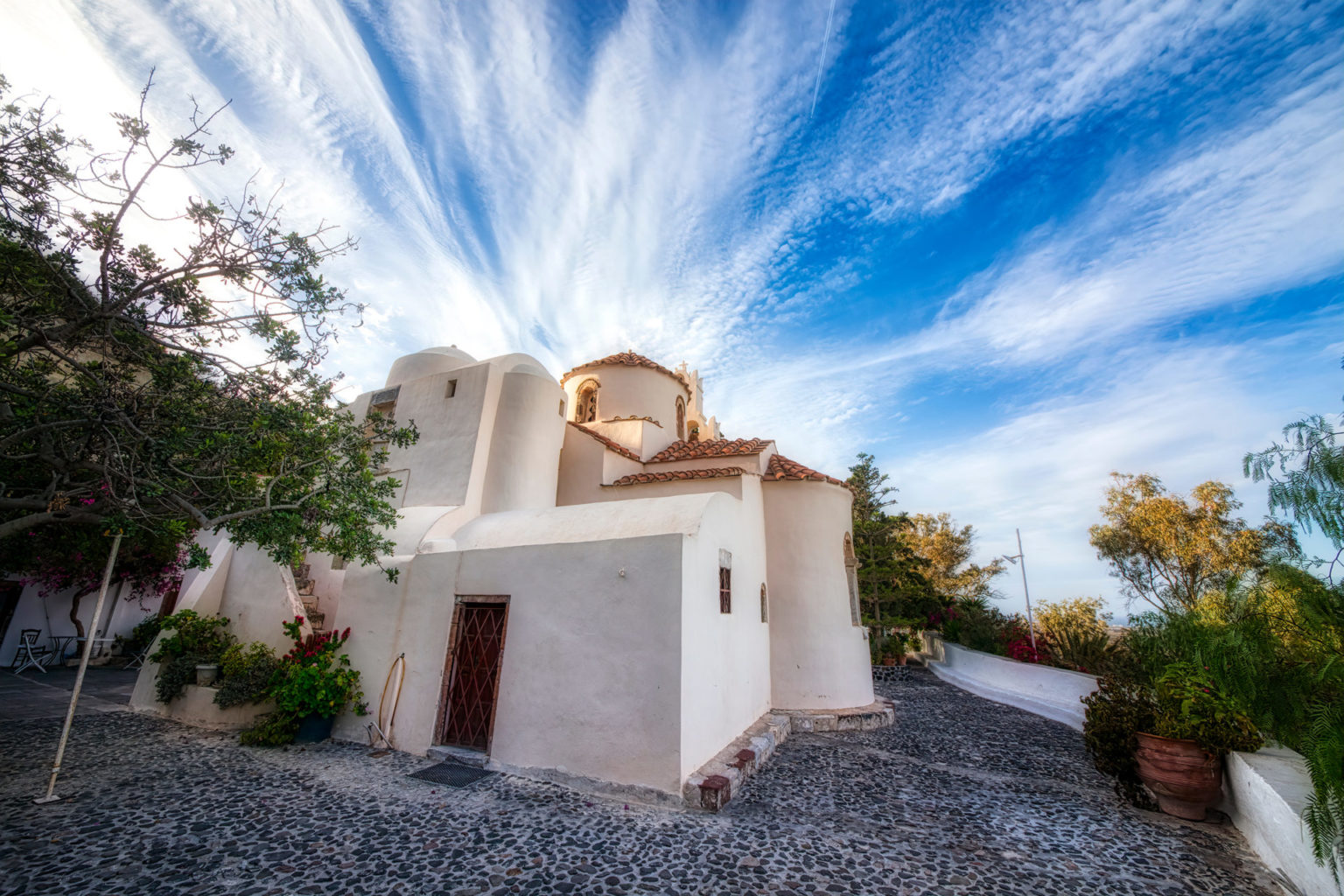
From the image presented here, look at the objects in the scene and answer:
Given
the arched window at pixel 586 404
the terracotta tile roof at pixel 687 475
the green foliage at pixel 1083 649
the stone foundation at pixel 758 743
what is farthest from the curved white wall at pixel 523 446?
the green foliage at pixel 1083 649

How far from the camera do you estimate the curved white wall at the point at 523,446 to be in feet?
31.3

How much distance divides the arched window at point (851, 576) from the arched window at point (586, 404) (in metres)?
8.03

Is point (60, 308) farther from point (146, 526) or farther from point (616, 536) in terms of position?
point (616, 536)

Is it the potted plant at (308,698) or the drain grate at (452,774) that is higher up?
the potted plant at (308,698)

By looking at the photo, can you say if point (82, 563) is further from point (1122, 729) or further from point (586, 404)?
point (1122, 729)

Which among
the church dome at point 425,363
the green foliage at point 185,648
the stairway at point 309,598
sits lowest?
the green foliage at point 185,648

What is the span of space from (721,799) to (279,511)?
6.49 m

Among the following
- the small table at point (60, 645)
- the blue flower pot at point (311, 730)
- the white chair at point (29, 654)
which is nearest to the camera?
the blue flower pot at point (311, 730)

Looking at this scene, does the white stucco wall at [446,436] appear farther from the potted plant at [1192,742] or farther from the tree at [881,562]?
the tree at [881,562]

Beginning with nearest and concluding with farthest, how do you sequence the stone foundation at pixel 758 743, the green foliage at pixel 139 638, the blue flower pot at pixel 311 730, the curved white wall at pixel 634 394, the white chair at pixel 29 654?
the stone foundation at pixel 758 743 → the blue flower pot at pixel 311 730 → the white chair at pixel 29 654 → the curved white wall at pixel 634 394 → the green foliage at pixel 139 638

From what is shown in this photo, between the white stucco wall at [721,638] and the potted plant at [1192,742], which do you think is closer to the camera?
the potted plant at [1192,742]

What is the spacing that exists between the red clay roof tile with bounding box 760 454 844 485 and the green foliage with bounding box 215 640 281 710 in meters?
9.65

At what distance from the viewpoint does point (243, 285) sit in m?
5.45

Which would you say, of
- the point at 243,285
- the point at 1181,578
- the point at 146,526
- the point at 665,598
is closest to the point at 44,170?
the point at 243,285
